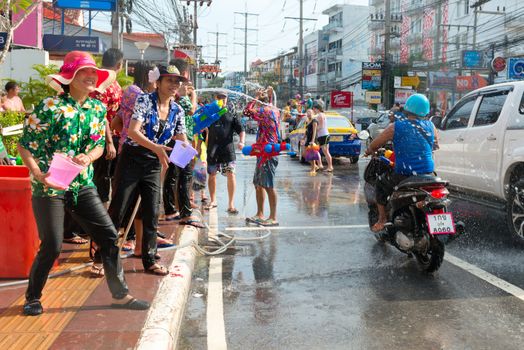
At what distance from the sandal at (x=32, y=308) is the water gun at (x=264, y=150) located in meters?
4.06

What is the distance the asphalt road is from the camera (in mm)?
4113

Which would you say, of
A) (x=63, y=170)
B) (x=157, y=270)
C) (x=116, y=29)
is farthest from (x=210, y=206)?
(x=116, y=29)

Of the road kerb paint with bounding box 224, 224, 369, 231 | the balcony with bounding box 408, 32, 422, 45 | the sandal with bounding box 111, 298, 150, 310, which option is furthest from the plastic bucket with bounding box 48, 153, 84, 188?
the balcony with bounding box 408, 32, 422, 45

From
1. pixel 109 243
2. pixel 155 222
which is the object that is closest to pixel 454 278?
pixel 155 222

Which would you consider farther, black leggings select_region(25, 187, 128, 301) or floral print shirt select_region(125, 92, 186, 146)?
floral print shirt select_region(125, 92, 186, 146)

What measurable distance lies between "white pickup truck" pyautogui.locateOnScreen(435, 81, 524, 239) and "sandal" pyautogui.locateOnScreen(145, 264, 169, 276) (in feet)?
13.5

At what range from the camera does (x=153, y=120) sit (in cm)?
498

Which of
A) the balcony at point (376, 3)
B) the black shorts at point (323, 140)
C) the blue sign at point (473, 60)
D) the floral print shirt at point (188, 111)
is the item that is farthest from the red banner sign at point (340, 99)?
the balcony at point (376, 3)

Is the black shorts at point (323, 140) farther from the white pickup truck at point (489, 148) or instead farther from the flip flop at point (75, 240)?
the flip flop at point (75, 240)

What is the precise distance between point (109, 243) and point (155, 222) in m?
0.98

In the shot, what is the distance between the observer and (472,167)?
25.5 feet

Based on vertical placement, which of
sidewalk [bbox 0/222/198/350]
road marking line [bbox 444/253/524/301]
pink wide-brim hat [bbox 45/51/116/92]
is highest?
pink wide-brim hat [bbox 45/51/116/92]

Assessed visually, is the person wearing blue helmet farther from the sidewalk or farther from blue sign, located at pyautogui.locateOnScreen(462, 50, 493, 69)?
blue sign, located at pyautogui.locateOnScreen(462, 50, 493, 69)

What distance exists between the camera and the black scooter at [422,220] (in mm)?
5457
